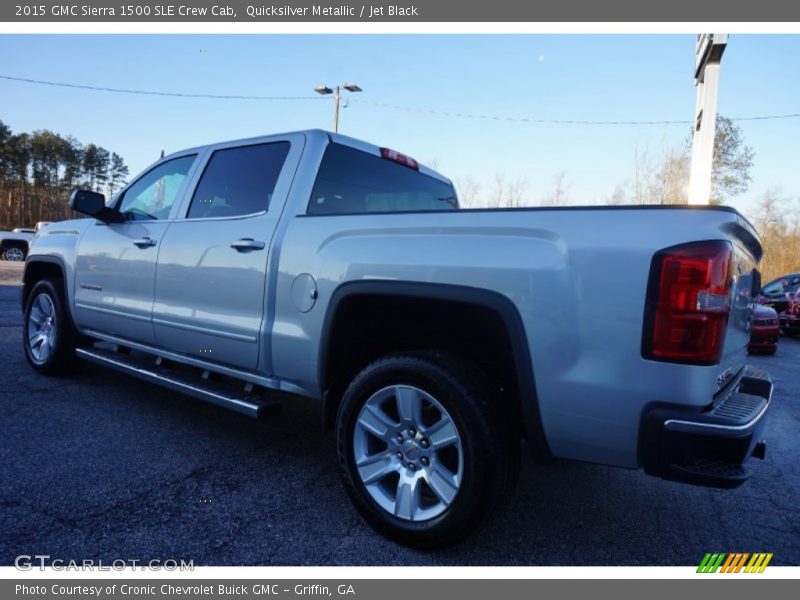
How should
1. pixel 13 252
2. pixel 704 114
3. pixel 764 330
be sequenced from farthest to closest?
pixel 13 252 < pixel 704 114 < pixel 764 330

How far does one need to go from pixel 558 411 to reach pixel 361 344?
113 cm

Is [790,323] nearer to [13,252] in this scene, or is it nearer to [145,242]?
[145,242]

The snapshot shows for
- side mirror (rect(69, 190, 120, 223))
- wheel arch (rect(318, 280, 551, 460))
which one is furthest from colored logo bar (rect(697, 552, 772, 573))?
side mirror (rect(69, 190, 120, 223))

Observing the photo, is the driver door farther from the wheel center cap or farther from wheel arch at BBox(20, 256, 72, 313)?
the wheel center cap

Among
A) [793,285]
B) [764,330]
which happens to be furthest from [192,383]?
[793,285]

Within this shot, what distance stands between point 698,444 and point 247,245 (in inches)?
94.2

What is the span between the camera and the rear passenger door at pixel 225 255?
3.04m

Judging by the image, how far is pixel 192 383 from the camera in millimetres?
3324

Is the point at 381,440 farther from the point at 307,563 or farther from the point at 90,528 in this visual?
the point at 90,528

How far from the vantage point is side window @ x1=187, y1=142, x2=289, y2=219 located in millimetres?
3307

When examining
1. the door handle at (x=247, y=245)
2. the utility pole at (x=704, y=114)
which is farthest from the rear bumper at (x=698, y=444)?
the utility pole at (x=704, y=114)

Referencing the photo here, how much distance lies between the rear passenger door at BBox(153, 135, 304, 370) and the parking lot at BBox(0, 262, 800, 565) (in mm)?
651

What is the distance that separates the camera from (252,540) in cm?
233

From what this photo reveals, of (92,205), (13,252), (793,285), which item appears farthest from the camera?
(13,252)
